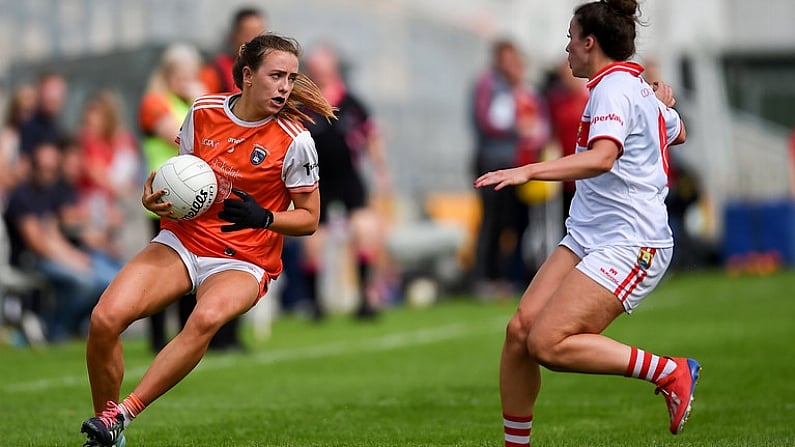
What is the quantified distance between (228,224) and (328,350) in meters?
5.29

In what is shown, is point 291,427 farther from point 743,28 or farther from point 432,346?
point 743,28

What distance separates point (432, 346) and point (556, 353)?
6.20 meters

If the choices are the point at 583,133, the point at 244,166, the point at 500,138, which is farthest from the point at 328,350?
the point at 583,133

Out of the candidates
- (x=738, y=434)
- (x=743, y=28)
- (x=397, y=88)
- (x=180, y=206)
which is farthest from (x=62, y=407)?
(x=743, y=28)

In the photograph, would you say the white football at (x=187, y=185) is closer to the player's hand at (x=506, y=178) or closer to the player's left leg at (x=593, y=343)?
the player's hand at (x=506, y=178)

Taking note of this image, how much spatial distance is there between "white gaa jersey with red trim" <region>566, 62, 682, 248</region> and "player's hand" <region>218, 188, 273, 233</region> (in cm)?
145

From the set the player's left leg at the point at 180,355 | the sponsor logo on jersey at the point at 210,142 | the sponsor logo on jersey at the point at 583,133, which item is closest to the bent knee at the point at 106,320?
the player's left leg at the point at 180,355

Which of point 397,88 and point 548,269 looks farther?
point 397,88

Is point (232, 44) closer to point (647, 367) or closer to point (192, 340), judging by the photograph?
point (192, 340)

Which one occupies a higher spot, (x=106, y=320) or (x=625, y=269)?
(x=625, y=269)

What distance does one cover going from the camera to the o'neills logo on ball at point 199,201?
6.58 metres

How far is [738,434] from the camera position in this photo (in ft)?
23.6

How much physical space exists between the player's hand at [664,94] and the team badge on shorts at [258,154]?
1.89 metres

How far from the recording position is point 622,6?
6.29 m
